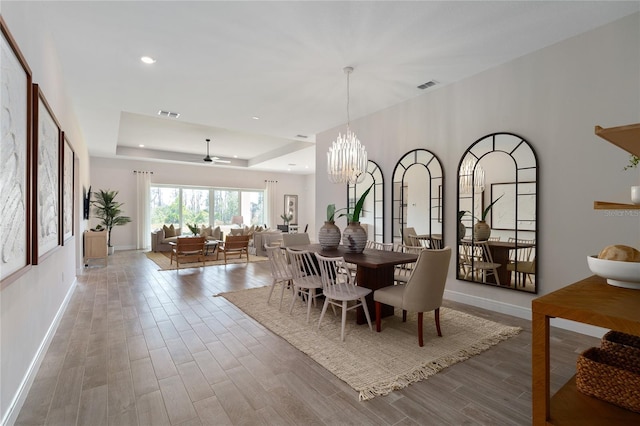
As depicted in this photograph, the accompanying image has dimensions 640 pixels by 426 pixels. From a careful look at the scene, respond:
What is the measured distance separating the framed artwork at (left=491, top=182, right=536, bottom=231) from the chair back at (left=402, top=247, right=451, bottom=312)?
1.30 meters

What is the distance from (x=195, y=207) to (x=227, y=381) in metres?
9.61

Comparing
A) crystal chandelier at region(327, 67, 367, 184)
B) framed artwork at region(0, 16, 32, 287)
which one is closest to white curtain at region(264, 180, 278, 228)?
crystal chandelier at region(327, 67, 367, 184)

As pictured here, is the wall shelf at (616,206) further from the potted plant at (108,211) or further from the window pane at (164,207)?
the window pane at (164,207)

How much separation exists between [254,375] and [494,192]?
10.6ft

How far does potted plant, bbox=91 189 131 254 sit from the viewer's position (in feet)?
28.1

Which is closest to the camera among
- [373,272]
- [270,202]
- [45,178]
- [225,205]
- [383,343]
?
[45,178]

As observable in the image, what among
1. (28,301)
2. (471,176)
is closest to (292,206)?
(471,176)

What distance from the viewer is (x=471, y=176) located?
393cm

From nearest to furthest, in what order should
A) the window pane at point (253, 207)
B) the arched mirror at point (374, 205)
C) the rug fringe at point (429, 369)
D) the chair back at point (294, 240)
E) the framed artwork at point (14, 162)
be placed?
the framed artwork at point (14, 162) < the rug fringe at point (429, 369) < the chair back at point (294, 240) < the arched mirror at point (374, 205) < the window pane at point (253, 207)

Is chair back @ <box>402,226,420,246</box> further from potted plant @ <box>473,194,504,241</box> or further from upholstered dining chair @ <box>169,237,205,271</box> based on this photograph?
upholstered dining chair @ <box>169,237,205,271</box>

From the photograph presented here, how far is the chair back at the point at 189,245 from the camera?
6.44 meters

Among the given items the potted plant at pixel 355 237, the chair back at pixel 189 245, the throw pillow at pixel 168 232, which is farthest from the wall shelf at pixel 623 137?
the throw pillow at pixel 168 232

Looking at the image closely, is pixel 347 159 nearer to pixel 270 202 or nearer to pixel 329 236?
pixel 329 236

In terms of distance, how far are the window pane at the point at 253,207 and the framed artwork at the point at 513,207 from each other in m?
9.89
